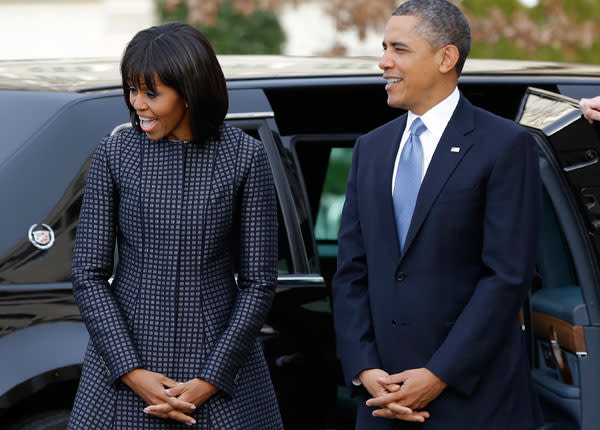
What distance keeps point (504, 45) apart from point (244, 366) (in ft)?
28.7

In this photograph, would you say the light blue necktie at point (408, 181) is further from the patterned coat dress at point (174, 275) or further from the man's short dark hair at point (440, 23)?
the patterned coat dress at point (174, 275)

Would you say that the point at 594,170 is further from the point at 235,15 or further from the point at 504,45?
the point at 235,15

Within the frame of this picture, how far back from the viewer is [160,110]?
2.67m

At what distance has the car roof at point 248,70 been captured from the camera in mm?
3527

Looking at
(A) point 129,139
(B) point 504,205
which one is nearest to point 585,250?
(B) point 504,205

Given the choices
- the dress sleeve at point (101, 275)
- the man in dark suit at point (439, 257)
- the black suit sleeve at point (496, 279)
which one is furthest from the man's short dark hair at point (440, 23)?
the dress sleeve at point (101, 275)

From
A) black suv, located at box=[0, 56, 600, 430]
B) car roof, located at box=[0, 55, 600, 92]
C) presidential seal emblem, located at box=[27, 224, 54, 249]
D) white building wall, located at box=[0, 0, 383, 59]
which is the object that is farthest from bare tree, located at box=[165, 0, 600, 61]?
presidential seal emblem, located at box=[27, 224, 54, 249]

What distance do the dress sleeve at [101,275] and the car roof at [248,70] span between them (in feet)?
2.64

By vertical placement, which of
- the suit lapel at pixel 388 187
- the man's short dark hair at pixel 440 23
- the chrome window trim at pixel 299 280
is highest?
the man's short dark hair at pixel 440 23

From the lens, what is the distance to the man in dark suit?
2.67m

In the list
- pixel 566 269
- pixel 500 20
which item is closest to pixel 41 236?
pixel 566 269

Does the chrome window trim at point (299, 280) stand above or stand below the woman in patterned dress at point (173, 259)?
below

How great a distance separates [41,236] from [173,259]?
0.71 metres

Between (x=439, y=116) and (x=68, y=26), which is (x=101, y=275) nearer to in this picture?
(x=439, y=116)
